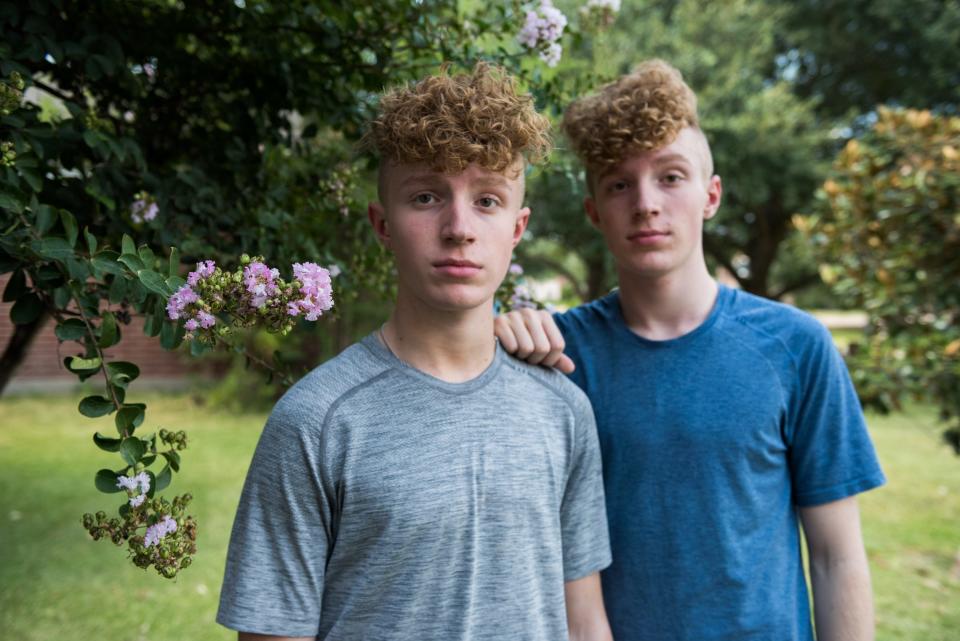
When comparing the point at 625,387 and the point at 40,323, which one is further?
the point at 40,323

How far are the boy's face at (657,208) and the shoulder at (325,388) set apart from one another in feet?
2.34

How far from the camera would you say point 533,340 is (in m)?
1.70

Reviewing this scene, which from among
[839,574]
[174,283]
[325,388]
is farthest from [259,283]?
[839,574]

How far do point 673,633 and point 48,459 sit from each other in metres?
7.82

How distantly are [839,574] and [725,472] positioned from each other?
1.17 ft

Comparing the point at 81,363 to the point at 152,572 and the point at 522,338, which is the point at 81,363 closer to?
the point at 522,338

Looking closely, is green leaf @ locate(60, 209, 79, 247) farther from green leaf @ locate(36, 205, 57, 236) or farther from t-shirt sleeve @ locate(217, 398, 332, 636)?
t-shirt sleeve @ locate(217, 398, 332, 636)

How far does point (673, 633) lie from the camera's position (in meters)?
1.72

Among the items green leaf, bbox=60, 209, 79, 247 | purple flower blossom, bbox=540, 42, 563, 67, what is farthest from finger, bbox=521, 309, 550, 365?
green leaf, bbox=60, 209, 79, 247

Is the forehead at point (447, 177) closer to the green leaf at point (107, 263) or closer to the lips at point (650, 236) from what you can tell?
the lips at point (650, 236)

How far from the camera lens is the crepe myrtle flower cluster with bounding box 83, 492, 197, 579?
128 cm

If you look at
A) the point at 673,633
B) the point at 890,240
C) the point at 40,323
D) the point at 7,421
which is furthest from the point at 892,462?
the point at 7,421

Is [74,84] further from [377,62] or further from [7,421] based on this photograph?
[7,421]

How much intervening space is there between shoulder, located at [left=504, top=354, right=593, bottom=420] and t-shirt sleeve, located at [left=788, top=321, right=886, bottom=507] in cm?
52
